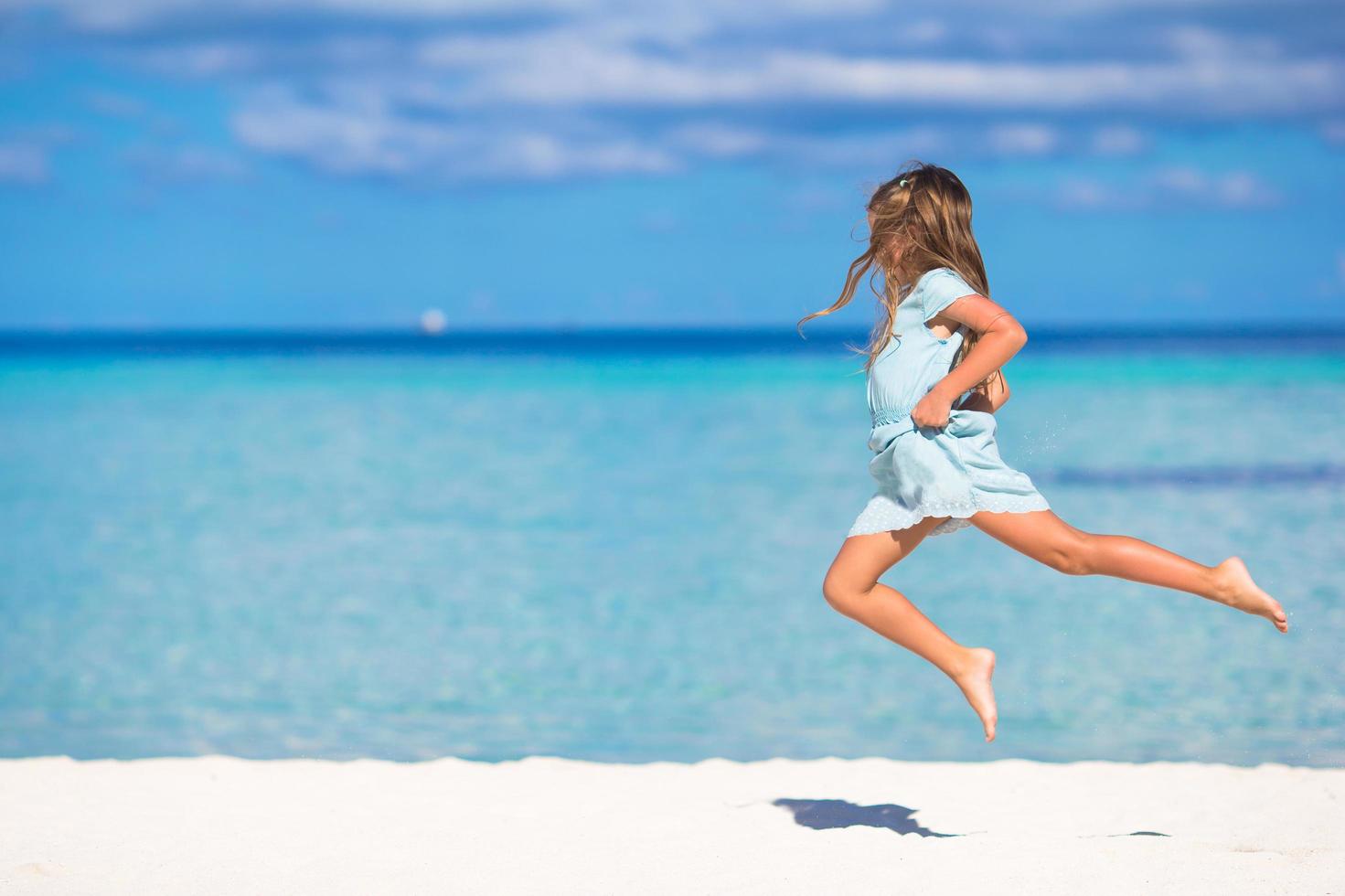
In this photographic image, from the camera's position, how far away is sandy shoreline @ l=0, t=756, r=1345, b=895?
3.72 m

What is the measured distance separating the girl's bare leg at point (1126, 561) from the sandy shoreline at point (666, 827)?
2.39ft

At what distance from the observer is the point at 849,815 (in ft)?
14.9

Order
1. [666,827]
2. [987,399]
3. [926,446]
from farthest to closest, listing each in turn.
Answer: [666,827] < [987,399] < [926,446]

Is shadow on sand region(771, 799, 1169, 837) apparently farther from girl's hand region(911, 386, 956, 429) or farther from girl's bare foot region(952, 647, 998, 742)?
girl's hand region(911, 386, 956, 429)

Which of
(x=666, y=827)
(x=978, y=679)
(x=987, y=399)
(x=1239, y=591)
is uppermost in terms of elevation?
(x=987, y=399)

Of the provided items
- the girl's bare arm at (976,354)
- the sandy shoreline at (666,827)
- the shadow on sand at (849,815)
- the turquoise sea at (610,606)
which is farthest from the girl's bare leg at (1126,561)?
the shadow on sand at (849,815)

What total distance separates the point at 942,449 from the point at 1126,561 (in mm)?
560

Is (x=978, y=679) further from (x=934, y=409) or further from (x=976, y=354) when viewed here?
(x=976, y=354)

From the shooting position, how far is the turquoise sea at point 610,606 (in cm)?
626

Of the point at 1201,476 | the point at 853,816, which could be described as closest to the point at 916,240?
the point at 853,816

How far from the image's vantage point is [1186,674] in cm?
700

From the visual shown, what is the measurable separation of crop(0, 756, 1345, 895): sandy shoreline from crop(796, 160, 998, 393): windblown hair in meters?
1.37

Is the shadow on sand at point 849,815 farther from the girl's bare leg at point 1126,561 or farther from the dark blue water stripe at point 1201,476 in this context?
the dark blue water stripe at point 1201,476

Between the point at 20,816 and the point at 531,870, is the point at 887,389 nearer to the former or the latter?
the point at 531,870
